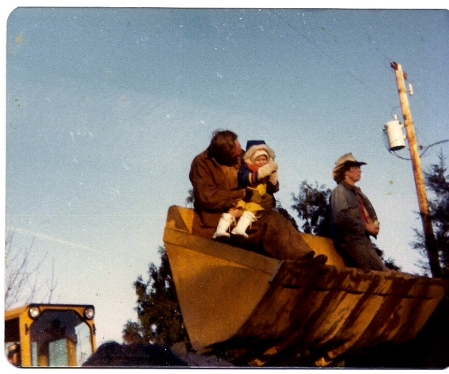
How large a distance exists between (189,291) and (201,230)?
343 mm

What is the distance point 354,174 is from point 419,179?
37 cm

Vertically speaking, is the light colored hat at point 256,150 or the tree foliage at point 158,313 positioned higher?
the light colored hat at point 256,150

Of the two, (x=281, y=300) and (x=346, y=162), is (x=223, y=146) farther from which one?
(x=281, y=300)

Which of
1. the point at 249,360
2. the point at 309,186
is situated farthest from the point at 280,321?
the point at 309,186

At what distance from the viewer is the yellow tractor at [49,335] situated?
4.39 metres

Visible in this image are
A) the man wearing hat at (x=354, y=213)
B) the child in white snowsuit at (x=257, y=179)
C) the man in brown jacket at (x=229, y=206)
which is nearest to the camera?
the man in brown jacket at (x=229, y=206)

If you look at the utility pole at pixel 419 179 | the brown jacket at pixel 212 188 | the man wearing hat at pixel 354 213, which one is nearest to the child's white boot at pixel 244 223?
the brown jacket at pixel 212 188

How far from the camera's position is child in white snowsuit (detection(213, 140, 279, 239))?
4.71 metres

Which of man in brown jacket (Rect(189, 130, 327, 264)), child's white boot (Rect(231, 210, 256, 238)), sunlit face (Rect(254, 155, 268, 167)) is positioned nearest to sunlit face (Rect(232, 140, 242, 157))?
man in brown jacket (Rect(189, 130, 327, 264))

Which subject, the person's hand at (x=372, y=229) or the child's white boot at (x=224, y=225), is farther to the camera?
the person's hand at (x=372, y=229)

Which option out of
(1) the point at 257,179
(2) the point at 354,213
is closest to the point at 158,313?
(1) the point at 257,179

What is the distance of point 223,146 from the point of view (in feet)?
15.8

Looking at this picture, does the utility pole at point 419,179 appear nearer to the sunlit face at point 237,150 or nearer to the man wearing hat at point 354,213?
the man wearing hat at point 354,213

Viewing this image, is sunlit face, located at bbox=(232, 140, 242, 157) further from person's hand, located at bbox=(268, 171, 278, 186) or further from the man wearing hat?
the man wearing hat
